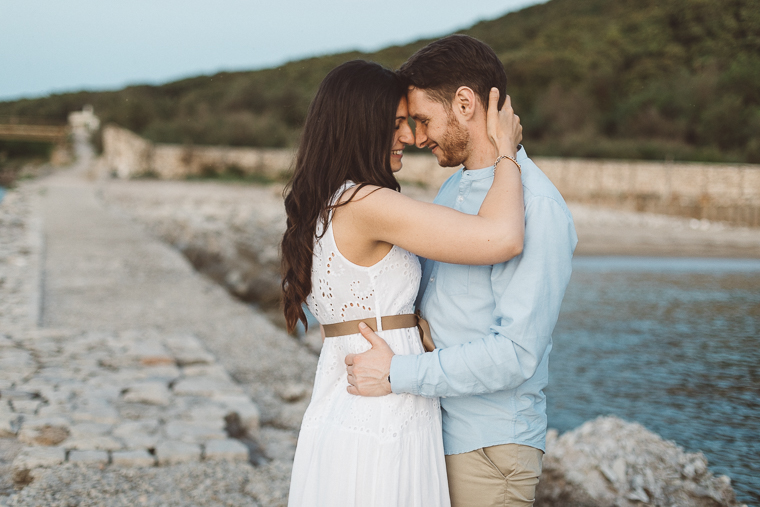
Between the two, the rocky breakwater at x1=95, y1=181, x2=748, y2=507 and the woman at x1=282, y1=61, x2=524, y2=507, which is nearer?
the woman at x1=282, y1=61, x2=524, y2=507

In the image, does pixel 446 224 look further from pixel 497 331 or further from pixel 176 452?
pixel 176 452

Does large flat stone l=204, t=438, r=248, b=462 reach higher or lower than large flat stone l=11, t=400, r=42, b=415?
lower

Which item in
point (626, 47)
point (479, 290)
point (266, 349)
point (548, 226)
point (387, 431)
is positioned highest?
point (626, 47)

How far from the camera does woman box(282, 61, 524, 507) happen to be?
1535mm

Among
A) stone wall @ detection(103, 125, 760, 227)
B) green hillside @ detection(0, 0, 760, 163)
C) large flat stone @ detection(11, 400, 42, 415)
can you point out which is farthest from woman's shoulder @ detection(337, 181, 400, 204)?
stone wall @ detection(103, 125, 760, 227)

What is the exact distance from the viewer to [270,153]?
26.7m

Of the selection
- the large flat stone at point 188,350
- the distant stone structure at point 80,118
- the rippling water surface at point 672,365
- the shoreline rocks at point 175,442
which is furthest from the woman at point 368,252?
the distant stone structure at point 80,118

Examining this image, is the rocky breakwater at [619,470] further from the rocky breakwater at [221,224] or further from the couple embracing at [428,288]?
the rocky breakwater at [221,224]

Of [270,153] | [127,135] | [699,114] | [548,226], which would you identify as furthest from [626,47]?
[548,226]

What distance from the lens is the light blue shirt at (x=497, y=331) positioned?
1.49 m

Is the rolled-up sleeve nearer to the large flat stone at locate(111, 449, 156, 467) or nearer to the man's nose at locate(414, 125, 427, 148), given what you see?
the man's nose at locate(414, 125, 427, 148)

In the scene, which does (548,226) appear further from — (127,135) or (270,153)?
(127,135)

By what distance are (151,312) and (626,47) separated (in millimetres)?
24046

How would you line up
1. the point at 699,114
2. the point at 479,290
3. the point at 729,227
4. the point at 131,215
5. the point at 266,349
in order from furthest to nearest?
the point at 699,114 < the point at 729,227 < the point at 131,215 < the point at 266,349 < the point at 479,290
